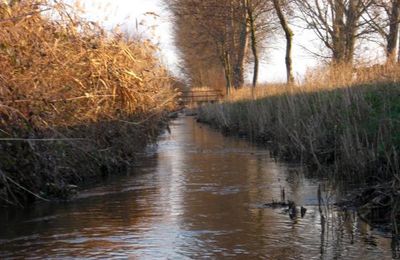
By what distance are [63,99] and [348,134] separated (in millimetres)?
4358

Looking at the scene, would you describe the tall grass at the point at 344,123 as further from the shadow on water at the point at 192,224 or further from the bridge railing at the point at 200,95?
the bridge railing at the point at 200,95

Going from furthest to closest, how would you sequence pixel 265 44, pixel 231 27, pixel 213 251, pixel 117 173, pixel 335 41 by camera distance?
pixel 265 44
pixel 231 27
pixel 335 41
pixel 117 173
pixel 213 251

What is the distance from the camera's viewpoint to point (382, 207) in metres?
6.58

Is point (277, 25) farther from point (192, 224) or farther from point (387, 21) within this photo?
point (192, 224)

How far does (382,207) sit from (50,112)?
4938mm

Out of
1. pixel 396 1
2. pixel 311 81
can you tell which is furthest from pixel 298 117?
pixel 396 1

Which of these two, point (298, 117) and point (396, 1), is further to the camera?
point (396, 1)

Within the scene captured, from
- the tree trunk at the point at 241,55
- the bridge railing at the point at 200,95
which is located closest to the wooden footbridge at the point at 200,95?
the bridge railing at the point at 200,95

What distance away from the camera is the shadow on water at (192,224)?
5.51 meters

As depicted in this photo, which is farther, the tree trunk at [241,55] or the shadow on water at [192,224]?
the tree trunk at [241,55]

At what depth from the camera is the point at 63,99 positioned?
930 centimetres

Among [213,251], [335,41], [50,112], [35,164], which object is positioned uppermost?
[335,41]

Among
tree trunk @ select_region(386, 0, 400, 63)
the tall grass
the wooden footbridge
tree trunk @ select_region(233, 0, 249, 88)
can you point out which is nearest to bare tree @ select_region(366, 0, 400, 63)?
tree trunk @ select_region(386, 0, 400, 63)

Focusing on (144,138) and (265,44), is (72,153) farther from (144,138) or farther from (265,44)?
(265,44)
